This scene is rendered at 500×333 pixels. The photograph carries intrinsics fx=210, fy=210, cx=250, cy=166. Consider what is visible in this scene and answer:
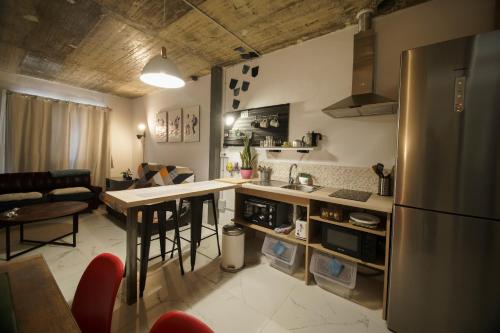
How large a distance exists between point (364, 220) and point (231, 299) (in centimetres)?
131

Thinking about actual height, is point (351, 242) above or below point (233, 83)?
below

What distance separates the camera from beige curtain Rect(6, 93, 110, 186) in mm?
3838

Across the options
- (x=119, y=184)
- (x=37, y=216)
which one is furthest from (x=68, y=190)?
(x=37, y=216)

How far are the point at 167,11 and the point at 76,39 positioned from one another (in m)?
1.47

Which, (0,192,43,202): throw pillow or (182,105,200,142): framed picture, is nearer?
(0,192,43,202): throw pillow

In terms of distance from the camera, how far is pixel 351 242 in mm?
1807

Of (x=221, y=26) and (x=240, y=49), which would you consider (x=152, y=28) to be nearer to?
(x=221, y=26)

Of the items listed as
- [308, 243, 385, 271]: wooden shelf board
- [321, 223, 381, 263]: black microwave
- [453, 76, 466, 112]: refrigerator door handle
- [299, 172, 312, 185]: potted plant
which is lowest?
[308, 243, 385, 271]: wooden shelf board

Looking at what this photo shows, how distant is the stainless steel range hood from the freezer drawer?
3.27ft

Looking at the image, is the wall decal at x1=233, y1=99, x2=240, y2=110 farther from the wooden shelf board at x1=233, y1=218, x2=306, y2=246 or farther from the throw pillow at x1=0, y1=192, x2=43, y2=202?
the throw pillow at x1=0, y1=192, x2=43, y2=202

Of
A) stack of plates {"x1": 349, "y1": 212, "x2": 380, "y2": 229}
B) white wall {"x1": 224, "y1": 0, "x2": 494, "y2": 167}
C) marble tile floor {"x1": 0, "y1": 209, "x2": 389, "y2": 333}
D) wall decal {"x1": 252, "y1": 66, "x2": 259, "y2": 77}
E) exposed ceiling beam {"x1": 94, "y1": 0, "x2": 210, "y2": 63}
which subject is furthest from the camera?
wall decal {"x1": 252, "y1": 66, "x2": 259, "y2": 77}

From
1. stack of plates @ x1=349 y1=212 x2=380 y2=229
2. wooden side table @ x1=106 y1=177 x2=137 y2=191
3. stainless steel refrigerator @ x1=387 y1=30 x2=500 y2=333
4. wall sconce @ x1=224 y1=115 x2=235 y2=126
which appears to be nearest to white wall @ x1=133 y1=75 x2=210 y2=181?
wall sconce @ x1=224 y1=115 x2=235 y2=126

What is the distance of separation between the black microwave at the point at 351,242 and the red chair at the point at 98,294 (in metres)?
1.66

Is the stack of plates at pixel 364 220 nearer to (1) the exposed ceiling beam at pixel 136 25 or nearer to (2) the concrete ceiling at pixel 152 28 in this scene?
(2) the concrete ceiling at pixel 152 28
